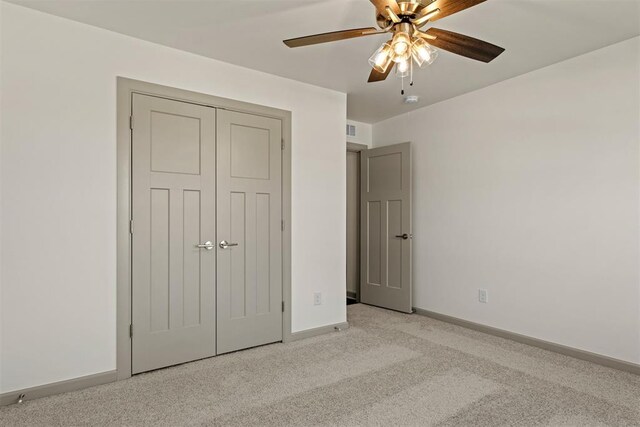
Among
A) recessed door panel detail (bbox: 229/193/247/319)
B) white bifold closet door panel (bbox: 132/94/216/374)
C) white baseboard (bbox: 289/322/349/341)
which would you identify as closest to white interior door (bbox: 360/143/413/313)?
white baseboard (bbox: 289/322/349/341)

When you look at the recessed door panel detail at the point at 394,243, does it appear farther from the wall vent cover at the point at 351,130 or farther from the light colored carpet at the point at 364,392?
the light colored carpet at the point at 364,392

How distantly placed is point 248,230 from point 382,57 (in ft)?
6.36

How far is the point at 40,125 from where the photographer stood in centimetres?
249

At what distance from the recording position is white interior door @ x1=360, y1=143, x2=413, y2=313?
4594 mm

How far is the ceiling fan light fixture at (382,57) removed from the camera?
1955mm

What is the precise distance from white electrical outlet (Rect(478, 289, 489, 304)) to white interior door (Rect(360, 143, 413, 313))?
32.2 inches

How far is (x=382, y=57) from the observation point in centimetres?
200

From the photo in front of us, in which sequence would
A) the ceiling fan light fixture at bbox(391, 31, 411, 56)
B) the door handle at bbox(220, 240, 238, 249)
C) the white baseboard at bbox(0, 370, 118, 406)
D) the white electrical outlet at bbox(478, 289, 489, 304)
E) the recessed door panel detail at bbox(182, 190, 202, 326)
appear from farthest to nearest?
1. the white electrical outlet at bbox(478, 289, 489, 304)
2. the door handle at bbox(220, 240, 238, 249)
3. the recessed door panel detail at bbox(182, 190, 202, 326)
4. the white baseboard at bbox(0, 370, 118, 406)
5. the ceiling fan light fixture at bbox(391, 31, 411, 56)

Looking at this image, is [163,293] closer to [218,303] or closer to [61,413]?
[218,303]

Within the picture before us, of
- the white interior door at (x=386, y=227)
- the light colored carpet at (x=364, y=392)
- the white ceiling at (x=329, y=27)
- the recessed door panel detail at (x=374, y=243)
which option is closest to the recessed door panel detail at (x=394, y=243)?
the white interior door at (x=386, y=227)

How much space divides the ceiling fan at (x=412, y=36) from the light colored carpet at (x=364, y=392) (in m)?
1.98

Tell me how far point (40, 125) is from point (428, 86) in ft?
10.7

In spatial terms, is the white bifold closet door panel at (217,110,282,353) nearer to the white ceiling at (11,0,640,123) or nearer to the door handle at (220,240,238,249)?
the door handle at (220,240,238,249)

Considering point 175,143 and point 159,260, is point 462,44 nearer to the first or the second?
point 175,143
